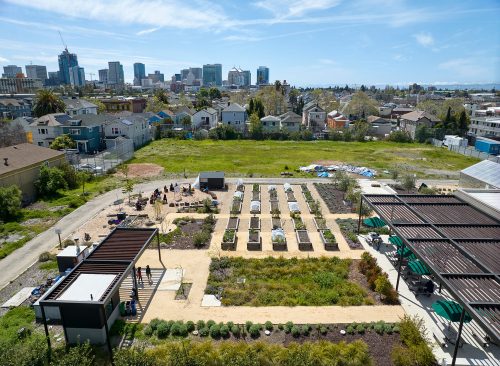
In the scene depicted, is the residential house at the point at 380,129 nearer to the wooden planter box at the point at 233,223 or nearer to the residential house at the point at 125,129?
the residential house at the point at 125,129

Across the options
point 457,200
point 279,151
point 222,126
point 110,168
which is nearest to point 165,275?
point 457,200

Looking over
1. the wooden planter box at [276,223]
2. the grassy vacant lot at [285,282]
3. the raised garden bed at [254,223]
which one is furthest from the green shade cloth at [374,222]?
the raised garden bed at [254,223]

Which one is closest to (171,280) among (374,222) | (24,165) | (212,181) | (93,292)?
(93,292)

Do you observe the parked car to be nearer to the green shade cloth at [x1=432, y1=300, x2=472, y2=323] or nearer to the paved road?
the paved road

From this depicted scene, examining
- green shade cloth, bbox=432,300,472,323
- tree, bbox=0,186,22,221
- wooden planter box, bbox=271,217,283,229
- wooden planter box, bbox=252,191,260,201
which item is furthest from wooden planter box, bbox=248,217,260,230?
tree, bbox=0,186,22,221

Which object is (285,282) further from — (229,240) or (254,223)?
(254,223)

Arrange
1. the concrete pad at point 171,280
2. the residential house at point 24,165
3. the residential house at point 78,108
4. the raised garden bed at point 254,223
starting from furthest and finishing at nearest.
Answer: the residential house at point 78,108 < the residential house at point 24,165 < the raised garden bed at point 254,223 < the concrete pad at point 171,280
